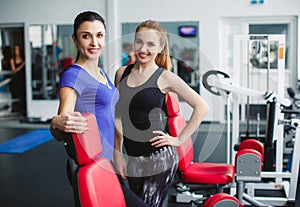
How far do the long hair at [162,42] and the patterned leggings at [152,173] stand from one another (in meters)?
0.33

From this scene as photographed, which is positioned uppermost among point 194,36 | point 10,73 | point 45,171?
point 194,36

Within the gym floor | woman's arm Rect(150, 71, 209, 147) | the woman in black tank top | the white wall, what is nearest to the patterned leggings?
the woman in black tank top

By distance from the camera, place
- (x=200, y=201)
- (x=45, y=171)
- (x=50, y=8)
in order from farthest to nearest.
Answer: (x=50, y=8), (x=45, y=171), (x=200, y=201)

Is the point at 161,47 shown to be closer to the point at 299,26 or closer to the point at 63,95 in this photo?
A: the point at 63,95

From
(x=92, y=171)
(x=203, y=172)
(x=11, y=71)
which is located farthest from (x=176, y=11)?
(x=92, y=171)

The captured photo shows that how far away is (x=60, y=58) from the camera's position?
25.3 feet

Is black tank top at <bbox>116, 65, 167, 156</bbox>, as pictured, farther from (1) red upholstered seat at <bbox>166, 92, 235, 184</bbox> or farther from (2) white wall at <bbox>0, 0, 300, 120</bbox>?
(2) white wall at <bbox>0, 0, 300, 120</bbox>

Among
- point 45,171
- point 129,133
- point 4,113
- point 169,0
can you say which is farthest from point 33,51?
point 129,133

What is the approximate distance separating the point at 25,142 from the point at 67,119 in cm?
498

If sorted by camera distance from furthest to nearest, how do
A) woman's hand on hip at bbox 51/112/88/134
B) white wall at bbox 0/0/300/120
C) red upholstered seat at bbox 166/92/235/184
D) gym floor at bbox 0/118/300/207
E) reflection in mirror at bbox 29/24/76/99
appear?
reflection in mirror at bbox 29/24/76/99 < white wall at bbox 0/0/300/120 < gym floor at bbox 0/118/300/207 < red upholstered seat at bbox 166/92/235/184 < woman's hand on hip at bbox 51/112/88/134

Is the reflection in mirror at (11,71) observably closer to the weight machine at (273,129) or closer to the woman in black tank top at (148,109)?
the weight machine at (273,129)

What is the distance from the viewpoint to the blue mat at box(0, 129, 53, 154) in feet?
17.8

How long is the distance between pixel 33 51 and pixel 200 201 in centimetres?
581

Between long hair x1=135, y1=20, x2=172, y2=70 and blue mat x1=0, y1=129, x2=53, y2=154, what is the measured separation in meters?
4.24
